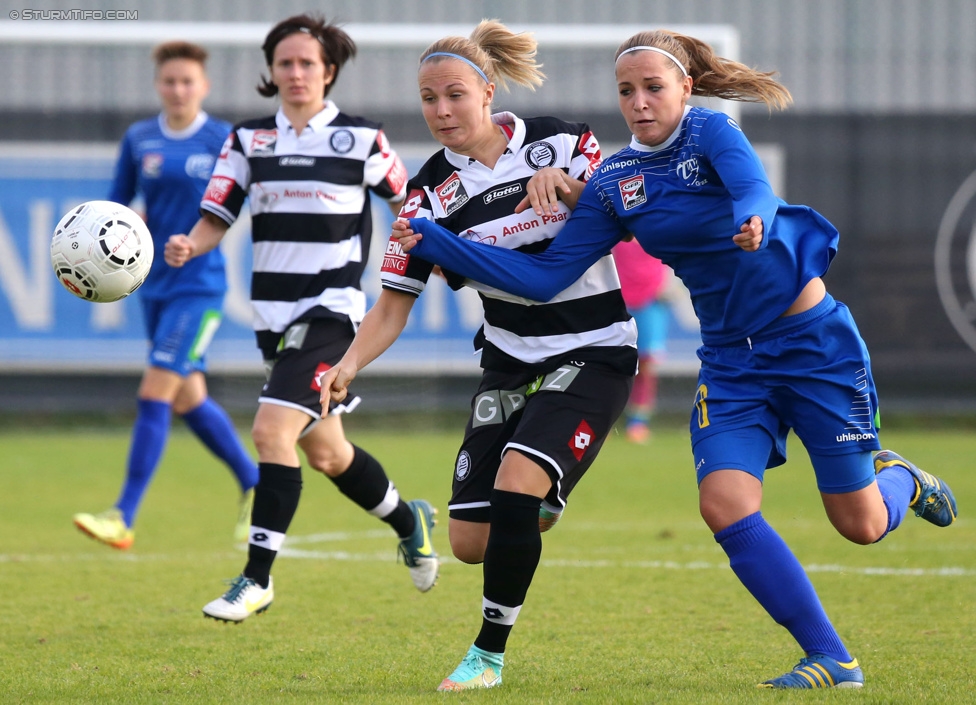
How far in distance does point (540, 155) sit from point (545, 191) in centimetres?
24

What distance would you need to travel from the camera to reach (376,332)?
3.95 m

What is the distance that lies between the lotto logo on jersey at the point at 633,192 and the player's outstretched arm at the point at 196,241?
74.8 inches

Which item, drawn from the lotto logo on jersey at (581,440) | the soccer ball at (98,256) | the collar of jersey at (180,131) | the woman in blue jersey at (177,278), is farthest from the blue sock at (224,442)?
the lotto logo on jersey at (581,440)

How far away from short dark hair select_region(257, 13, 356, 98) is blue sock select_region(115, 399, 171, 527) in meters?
2.07

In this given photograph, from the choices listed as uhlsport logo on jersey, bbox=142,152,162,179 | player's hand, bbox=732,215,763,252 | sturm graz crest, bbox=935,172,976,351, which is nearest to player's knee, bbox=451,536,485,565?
player's hand, bbox=732,215,763,252

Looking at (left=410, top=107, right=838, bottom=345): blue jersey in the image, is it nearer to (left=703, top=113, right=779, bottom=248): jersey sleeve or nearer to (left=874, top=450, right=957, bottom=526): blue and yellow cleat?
(left=703, top=113, right=779, bottom=248): jersey sleeve

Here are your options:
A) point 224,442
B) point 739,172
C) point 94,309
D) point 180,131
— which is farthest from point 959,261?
point 739,172

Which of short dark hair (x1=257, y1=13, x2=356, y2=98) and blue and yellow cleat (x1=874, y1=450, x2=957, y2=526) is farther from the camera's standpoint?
short dark hair (x1=257, y1=13, x2=356, y2=98)

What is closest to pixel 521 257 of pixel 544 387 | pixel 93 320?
pixel 544 387

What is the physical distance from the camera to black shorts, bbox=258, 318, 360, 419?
4.93m


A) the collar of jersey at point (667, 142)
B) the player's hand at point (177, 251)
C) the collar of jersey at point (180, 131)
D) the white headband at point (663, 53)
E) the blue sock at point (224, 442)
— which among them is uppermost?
the white headband at point (663, 53)

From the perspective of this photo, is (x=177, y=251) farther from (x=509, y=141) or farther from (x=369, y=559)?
(x=369, y=559)

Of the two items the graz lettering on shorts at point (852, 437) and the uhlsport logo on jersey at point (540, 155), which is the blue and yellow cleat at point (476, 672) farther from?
the uhlsport logo on jersey at point (540, 155)

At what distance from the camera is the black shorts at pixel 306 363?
493cm
